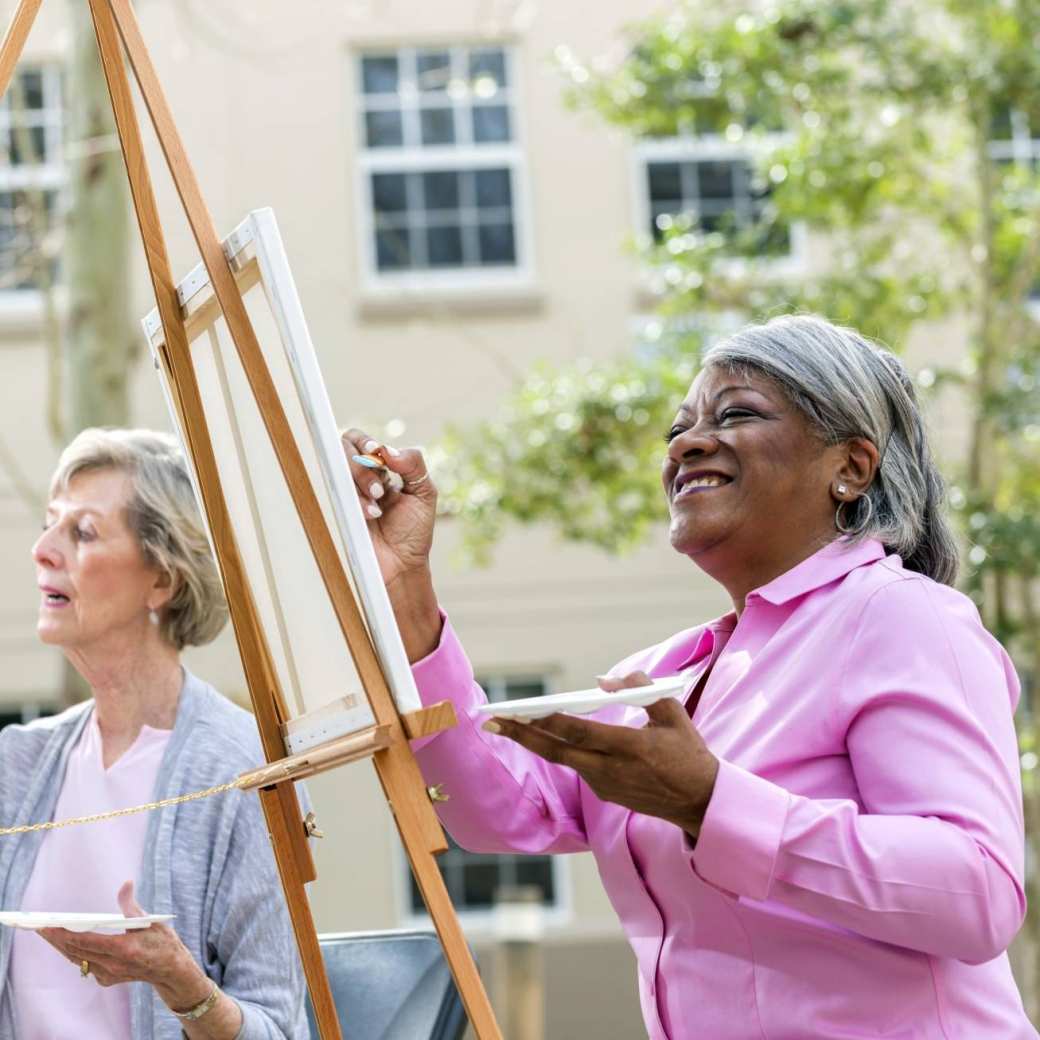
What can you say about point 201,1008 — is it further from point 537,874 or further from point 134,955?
point 537,874

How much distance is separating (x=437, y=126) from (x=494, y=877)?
14.5ft

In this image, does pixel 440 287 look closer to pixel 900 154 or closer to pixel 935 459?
pixel 900 154

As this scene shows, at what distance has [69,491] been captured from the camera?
10.3 ft

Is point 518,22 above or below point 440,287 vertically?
above

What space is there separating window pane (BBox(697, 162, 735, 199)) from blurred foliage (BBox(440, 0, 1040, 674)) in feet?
10.8

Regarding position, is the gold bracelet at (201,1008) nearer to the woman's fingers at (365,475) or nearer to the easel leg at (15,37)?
the woman's fingers at (365,475)

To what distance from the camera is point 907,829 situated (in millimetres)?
2004

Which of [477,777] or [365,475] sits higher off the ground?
[365,475]

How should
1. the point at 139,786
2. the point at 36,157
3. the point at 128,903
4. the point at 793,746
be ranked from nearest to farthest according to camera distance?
the point at 793,746
the point at 128,903
the point at 139,786
the point at 36,157

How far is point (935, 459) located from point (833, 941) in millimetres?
740

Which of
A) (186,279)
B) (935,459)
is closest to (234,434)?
(186,279)

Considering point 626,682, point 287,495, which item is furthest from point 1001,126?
point 626,682

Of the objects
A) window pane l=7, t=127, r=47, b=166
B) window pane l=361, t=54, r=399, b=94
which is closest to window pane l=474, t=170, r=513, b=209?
window pane l=361, t=54, r=399, b=94

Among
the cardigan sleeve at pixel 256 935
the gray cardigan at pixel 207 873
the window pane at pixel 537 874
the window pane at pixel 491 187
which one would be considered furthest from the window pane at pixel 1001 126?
the cardigan sleeve at pixel 256 935
